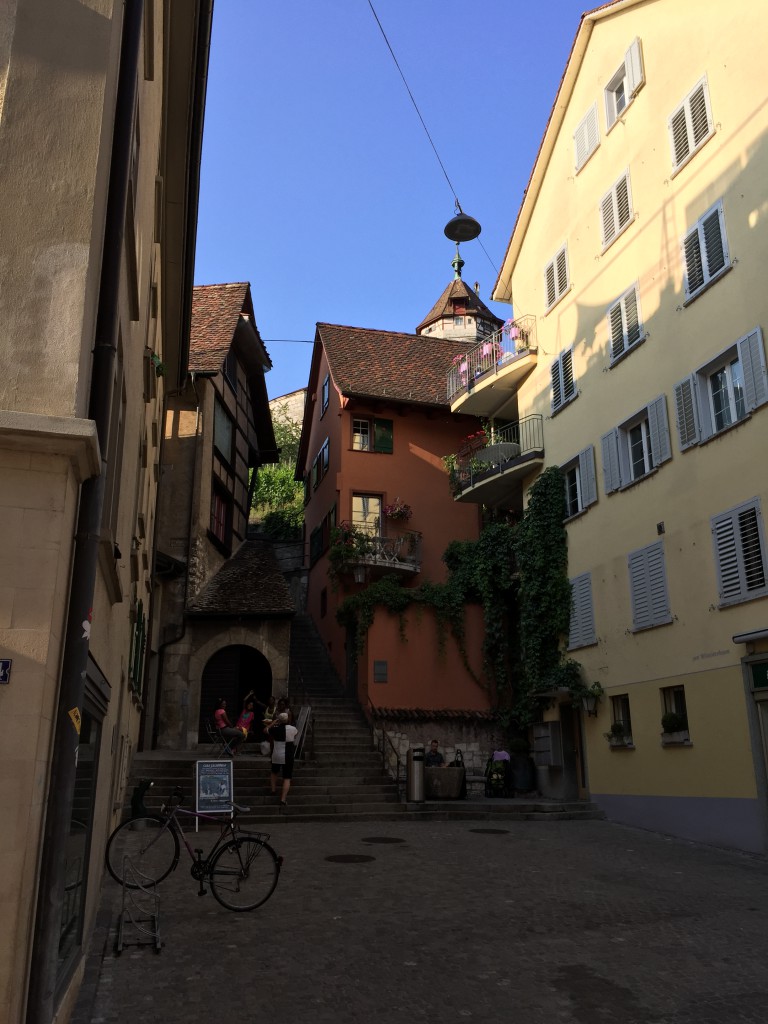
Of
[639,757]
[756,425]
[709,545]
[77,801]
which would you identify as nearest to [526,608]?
[639,757]

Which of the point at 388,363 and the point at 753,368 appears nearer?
the point at 753,368

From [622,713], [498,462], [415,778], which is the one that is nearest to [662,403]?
[622,713]

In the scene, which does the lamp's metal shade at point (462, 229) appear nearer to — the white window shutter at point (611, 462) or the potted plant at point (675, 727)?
the white window shutter at point (611, 462)

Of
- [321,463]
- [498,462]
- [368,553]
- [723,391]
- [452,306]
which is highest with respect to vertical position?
[452,306]

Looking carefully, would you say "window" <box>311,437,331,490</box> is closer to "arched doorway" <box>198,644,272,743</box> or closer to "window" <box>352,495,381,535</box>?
"window" <box>352,495,381,535</box>

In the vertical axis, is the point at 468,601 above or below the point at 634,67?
below

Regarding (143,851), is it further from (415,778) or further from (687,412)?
(687,412)

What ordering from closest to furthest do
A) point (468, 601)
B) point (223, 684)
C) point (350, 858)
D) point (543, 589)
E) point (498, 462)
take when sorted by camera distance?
point (350, 858)
point (543, 589)
point (223, 684)
point (498, 462)
point (468, 601)

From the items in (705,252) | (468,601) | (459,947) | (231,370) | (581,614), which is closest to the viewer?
(459,947)

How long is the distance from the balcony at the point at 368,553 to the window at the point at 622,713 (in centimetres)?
913

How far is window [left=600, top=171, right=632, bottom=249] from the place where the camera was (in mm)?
18922

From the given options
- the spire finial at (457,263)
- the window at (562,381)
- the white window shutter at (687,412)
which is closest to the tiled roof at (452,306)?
the spire finial at (457,263)

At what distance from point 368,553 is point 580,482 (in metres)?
7.70

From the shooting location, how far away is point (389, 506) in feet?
89.1
